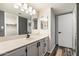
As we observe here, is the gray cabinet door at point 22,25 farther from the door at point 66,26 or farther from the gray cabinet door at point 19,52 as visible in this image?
the door at point 66,26

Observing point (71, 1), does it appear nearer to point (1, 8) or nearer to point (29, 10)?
point (29, 10)

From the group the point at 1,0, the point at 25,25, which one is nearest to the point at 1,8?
the point at 1,0

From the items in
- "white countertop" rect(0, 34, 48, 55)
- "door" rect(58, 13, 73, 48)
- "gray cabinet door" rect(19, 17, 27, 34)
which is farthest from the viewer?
"door" rect(58, 13, 73, 48)

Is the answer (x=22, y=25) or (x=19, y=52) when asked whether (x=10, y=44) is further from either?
(x=22, y=25)

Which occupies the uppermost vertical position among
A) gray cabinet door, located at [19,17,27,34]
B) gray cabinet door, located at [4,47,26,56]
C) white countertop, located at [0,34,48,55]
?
gray cabinet door, located at [19,17,27,34]

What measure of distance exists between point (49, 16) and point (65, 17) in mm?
563

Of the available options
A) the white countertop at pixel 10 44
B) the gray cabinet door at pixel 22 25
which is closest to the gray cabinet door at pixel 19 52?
the white countertop at pixel 10 44

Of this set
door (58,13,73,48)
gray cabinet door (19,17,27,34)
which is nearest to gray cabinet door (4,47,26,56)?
gray cabinet door (19,17,27,34)

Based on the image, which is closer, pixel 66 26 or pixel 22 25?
pixel 22 25

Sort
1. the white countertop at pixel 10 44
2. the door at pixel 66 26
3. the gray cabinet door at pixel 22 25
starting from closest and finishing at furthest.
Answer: the white countertop at pixel 10 44 → the gray cabinet door at pixel 22 25 → the door at pixel 66 26

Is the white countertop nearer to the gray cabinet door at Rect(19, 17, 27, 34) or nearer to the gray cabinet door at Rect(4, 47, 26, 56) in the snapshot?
the gray cabinet door at Rect(4, 47, 26, 56)

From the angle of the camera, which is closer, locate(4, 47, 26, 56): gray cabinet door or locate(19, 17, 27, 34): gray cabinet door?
locate(4, 47, 26, 56): gray cabinet door

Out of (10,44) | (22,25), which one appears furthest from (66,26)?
(10,44)

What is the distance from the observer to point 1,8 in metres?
1.32
